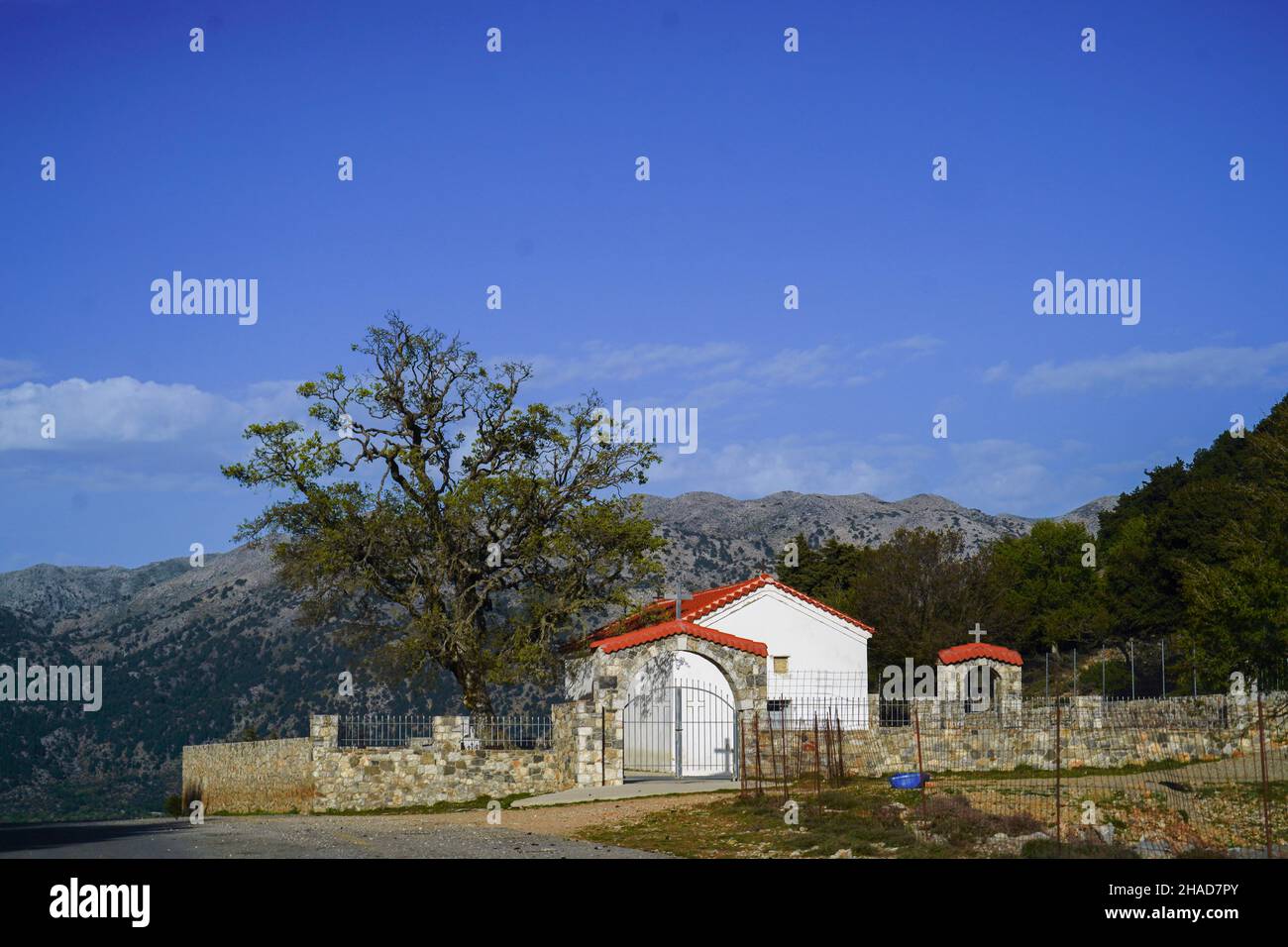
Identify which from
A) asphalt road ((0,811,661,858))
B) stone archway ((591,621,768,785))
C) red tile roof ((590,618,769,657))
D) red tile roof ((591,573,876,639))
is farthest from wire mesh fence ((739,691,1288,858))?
red tile roof ((591,573,876,639))

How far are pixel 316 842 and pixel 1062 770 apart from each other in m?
18.0

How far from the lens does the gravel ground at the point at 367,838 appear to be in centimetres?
1855

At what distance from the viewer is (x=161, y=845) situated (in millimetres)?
20188

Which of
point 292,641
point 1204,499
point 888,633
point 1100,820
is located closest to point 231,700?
point 292,641

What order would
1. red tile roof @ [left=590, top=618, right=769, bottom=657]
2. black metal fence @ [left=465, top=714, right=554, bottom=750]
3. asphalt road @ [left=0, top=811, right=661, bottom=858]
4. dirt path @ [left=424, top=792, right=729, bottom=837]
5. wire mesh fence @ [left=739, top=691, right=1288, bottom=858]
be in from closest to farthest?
1. asphalt road @ [left=0, top=811, right=661, bottom=858]
2. wire mesh fence @ [left=739, top=691, right=1288, bottom=858]
3. dirt path @ [left=424, top=792, right=729, bottom=837]
4. black metal fence @ [left=465, top=714, right=554, bottom=750]
5. red tile roof @ [left=590, top=618, right=769, bottom=657]

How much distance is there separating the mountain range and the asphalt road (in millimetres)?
34596

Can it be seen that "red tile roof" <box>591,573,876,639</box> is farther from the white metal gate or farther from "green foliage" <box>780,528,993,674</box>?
"green foliage" <box>780,528,993,674</box>

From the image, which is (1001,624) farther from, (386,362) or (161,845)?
(161,845)

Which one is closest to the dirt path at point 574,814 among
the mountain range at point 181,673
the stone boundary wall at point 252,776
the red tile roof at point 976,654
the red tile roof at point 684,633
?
A: the stone boundary wall at point 252,776

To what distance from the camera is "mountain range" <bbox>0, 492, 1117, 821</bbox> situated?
77.4 meters

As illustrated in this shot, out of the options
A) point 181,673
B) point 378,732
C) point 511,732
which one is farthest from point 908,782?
point 181,673

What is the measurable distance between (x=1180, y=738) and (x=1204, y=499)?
145 ft
